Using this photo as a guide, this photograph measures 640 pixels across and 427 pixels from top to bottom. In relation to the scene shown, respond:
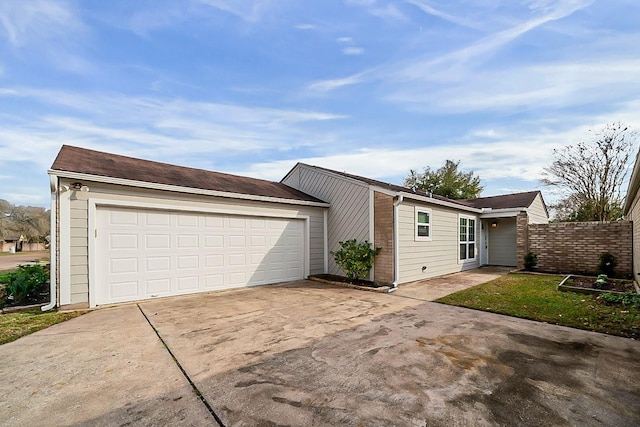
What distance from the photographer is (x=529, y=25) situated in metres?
6.39

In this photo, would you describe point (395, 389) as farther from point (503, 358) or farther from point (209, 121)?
point (209, 121)

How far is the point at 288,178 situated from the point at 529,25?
28.0 ft

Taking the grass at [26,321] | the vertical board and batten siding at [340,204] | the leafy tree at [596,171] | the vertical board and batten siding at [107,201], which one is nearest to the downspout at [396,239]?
the vertical board and batten siding at [340,204]

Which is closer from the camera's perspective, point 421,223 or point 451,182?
point 421,223

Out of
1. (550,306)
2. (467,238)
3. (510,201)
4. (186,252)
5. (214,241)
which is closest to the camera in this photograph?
(550,306)

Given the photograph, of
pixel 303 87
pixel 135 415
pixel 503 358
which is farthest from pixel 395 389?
pixel 303 87

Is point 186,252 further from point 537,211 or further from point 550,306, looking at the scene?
point 537,211

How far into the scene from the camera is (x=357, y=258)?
807 cm

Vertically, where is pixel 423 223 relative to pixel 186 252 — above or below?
above

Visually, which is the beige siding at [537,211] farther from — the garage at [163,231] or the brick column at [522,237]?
the garage at [163,231]

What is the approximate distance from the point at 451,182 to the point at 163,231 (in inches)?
960

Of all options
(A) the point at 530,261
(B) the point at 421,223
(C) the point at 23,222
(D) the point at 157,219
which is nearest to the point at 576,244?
(A) the point at 530,261

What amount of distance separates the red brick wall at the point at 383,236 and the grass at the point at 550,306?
69.4 inches

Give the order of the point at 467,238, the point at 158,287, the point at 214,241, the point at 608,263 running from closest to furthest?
the point at 158,287 → the point at 214,241 → the point at 608,263 → the point at 467,238
